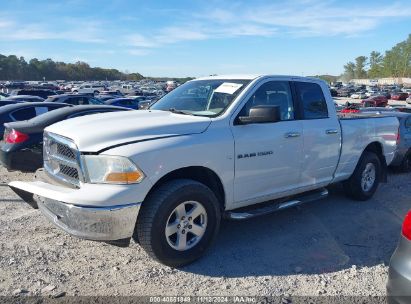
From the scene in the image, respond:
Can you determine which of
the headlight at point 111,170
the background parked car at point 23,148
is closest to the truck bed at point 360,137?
the headlight at point 111,170

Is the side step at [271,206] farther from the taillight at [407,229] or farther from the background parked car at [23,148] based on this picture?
the background parked car at [23,148]

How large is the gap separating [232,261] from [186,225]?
67 cm

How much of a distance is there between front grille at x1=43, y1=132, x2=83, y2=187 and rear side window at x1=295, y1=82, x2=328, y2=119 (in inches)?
115

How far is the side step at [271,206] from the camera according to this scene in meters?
4.31

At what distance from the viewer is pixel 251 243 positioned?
4645 millimetres

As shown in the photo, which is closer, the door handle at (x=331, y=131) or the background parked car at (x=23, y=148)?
the door handle at (x=331, y=131)

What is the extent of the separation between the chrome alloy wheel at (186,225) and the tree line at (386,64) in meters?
151

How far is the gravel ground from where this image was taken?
3.59 meters

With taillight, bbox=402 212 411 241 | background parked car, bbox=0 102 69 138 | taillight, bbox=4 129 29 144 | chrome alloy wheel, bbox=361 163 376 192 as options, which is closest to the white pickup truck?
chrome alloy wheel, bbox=361 163 376 192

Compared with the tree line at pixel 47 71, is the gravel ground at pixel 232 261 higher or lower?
lower

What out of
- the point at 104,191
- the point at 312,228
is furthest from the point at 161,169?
the point at 312,228

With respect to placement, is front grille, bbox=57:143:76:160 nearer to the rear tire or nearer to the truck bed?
the truck bed

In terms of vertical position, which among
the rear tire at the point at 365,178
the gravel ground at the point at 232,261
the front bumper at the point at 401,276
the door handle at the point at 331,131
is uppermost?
the door handle at the point at 331,131

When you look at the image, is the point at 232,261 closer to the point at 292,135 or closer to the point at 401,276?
the point at 292,135
